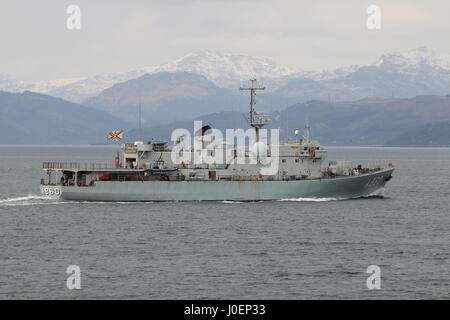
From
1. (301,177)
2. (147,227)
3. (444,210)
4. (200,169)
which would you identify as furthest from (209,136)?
(444,210)

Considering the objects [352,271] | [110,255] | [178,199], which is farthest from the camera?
[178,199]

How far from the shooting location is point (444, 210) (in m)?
80.9

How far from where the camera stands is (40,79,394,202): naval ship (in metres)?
79.0

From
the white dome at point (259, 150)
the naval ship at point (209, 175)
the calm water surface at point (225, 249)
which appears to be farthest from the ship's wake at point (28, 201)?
the white dome at point (259, 150)

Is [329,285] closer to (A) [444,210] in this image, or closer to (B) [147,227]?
(B) [147,227]

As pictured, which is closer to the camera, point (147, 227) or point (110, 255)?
point (110, 255)

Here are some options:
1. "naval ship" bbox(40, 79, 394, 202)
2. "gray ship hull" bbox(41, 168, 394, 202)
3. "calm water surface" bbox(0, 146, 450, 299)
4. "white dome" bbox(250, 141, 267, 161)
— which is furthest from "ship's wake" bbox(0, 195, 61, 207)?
"white dome" bbox(250, 141, 267, 161)

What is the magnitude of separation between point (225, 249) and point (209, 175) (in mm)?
23912

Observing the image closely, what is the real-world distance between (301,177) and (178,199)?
11.8m

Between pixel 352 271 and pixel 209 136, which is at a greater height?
pixel 209 136

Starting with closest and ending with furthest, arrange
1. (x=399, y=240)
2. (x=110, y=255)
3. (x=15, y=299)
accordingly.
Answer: (x=15, y=299), (x=110, y=255), (x=399, y=240)

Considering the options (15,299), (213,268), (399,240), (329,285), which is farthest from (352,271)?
(15,299)

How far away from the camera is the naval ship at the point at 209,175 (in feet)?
259

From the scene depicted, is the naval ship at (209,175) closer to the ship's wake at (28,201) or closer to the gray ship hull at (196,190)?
the gray ship hull at (196,190)
